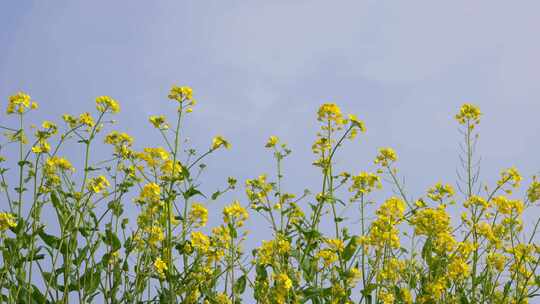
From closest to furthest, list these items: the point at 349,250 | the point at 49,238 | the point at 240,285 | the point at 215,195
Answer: the point at 49,238 < the point at 240,285 < the point at 349,250 < the point at 215,195

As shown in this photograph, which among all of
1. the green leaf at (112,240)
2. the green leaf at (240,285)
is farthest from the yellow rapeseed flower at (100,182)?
the green leaf at (240,285)

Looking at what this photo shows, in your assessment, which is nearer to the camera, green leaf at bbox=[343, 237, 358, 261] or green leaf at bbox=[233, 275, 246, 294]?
green leaf at bbox=[233, 275, 246, 294]

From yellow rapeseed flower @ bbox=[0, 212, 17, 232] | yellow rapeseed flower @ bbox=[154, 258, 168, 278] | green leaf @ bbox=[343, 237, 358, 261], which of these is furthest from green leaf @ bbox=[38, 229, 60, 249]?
green leaf @ bbox=[343, 237, 358, 261]

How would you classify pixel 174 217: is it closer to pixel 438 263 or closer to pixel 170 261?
pixel 170 261

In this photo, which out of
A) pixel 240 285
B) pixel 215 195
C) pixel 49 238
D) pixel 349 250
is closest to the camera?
pixel 49 238

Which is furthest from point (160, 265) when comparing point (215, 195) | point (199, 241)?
point (215, 195)

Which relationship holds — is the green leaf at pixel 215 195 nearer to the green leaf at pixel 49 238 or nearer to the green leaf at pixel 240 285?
the green leaf at pixel 240 285

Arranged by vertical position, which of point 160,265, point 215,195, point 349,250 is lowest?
point 160,265

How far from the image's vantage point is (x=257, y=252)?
3930mm

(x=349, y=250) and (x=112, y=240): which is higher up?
(x=349, y=250)

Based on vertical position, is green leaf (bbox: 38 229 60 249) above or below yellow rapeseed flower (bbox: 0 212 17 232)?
below

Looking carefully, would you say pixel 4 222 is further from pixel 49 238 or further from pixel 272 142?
pixel 272 142

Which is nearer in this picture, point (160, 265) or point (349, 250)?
point (160, 265)

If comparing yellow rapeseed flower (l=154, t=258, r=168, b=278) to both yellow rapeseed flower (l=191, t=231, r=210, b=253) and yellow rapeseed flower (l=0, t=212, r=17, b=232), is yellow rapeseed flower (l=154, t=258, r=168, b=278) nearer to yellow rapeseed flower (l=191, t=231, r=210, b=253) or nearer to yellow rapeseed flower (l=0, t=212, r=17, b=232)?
yellow rapeseed flower (l=191, t=231, r=210, b=253)
